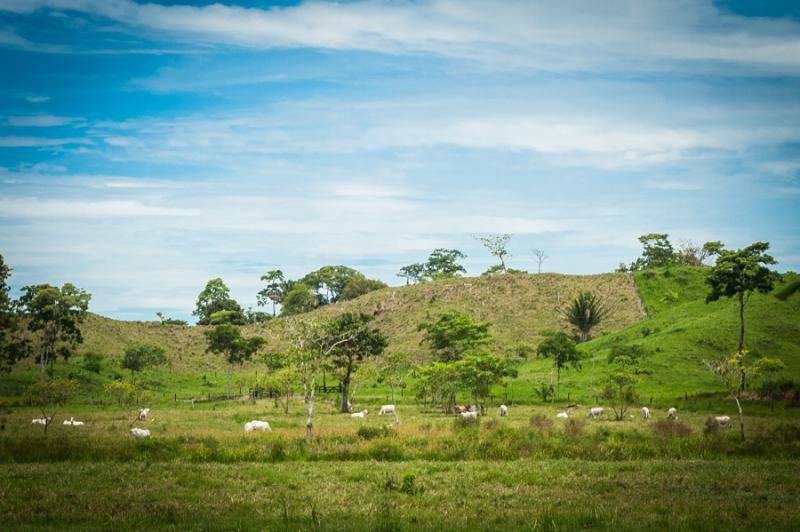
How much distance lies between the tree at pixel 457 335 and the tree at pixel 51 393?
1590 inches

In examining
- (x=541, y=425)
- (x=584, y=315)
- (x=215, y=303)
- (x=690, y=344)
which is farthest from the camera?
(x=215, y=303)

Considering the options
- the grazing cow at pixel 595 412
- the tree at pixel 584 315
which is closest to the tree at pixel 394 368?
the grazing cow at pixel 595 412

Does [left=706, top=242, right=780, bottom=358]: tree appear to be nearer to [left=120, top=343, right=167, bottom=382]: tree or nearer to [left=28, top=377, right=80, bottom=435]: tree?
[left=28, top=377, right=80, bottom=435]: tree

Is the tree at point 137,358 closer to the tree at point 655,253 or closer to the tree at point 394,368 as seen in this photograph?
the tree at point 394,368

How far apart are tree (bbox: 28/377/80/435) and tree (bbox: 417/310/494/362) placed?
133ft

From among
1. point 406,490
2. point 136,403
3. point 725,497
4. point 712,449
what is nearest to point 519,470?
point 406,490

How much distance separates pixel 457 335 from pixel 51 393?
44945mm

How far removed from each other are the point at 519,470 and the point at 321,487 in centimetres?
843

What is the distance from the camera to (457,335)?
73812mm

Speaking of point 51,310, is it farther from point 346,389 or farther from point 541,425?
point 541,425

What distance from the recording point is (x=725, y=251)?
73062 mm

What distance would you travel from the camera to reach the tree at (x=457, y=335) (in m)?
72.7

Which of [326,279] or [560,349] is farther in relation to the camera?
[326,279]

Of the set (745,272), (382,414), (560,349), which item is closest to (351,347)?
(382,414)
